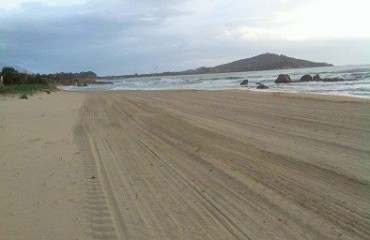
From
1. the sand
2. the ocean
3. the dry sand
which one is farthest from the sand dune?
the ocean

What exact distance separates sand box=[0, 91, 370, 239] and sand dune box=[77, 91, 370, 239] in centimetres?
2

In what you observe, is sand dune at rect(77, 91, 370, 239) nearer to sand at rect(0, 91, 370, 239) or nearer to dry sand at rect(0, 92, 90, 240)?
sand at rect(0, 91, 370, 239)

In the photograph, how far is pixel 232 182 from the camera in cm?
689

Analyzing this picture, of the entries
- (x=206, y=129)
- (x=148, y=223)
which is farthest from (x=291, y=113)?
(x=148, y=223)

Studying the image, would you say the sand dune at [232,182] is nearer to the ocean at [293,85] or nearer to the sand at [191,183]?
the sand at [191,183]

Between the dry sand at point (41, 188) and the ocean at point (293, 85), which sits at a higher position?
the dry sand at point (41, 188)

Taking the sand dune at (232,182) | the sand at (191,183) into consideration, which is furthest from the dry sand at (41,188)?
the sand dune at (232,182)

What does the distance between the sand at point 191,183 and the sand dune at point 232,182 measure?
2 centimetres

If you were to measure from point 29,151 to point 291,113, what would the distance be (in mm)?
10313

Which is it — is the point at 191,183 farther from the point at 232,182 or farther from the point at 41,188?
the point at 41,188

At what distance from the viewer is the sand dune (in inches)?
196

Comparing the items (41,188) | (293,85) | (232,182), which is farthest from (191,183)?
(293,85)

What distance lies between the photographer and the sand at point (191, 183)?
16.4ft

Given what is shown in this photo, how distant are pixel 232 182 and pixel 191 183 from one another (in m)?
0.68
